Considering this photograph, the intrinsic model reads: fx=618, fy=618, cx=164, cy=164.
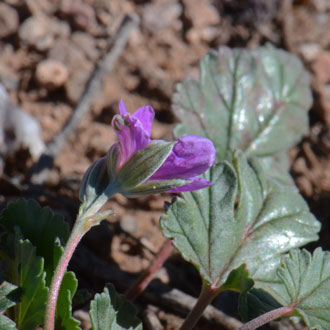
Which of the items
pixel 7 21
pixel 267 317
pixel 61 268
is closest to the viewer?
pixel 61 268

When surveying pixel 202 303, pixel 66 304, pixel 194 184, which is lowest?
pixel 202 303

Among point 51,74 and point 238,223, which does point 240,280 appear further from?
point 51,74

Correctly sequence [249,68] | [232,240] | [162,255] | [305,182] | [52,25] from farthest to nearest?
[52,25] < [305,182] < [249,68] < [162,255] < [232,240]

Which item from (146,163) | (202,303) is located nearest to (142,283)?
(202,303)

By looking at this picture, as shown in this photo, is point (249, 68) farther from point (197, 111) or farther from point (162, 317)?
point (162, 317)

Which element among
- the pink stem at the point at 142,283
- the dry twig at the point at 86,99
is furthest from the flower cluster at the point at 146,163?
the dry twig at the point at 86,99

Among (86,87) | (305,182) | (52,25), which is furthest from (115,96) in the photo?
(305,182)

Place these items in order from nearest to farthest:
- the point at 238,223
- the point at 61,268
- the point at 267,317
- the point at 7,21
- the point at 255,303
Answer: the point at 61,268
the point at 267,317
the point at 255,303
the point at 238,223
the point at 7,21
